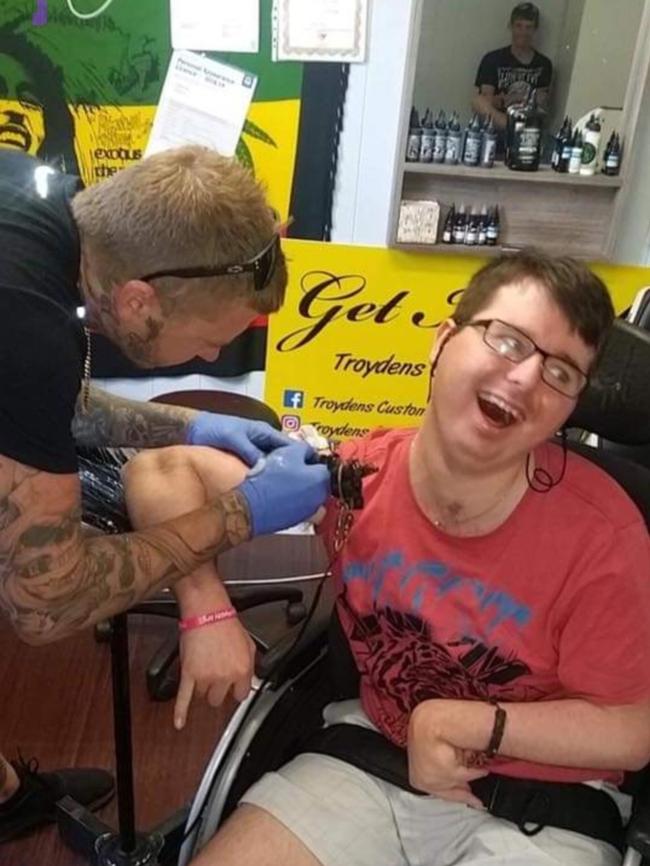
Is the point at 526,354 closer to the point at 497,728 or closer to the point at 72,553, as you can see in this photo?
the point at 497,728

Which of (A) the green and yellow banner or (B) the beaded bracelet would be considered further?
(A) the green and yellow banner

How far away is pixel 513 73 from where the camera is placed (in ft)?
7.16

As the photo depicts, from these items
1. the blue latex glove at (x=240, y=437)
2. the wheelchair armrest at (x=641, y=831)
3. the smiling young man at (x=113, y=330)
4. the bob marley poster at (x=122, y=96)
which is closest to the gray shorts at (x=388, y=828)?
the wheelchair armrest at (x=641, y=831)

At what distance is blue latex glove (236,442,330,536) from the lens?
1199mm

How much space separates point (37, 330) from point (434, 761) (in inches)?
28.1

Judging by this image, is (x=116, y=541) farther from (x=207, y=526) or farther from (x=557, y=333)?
(x=557, y=333)

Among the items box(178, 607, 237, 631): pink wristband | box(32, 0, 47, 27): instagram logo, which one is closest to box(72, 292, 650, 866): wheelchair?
box(178, 607, 237, 631): pink wristband

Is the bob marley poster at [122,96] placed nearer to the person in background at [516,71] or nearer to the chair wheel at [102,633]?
the person in background at [516,71]

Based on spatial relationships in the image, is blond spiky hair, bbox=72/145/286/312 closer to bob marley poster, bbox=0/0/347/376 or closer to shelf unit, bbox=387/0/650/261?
bob marley poster, bbox=0/0/347/376

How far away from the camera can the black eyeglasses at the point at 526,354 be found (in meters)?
1.09

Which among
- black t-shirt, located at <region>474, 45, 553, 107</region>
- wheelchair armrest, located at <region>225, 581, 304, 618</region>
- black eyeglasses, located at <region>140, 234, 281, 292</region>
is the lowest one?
wheelchair armrest, located at <region>225, 581, 304, 618</region>

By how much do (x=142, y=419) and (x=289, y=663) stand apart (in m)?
0.51

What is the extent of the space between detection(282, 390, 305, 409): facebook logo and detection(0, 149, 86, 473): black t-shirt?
1568mm

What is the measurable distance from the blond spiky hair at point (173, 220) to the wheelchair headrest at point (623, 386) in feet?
1.62
